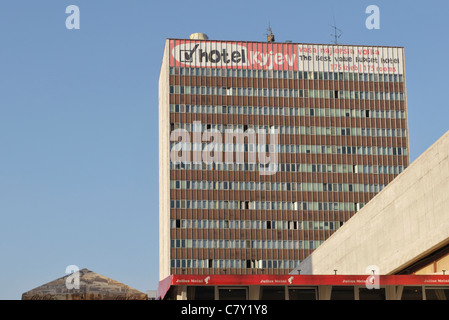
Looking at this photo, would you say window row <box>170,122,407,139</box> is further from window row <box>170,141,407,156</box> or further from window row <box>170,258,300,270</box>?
window row <box>170,258,300,270</box>

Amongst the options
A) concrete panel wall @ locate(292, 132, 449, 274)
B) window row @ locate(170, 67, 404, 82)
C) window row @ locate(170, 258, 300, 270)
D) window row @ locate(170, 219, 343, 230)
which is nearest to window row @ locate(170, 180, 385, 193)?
window row @ locate(170, 219, 343, 230)

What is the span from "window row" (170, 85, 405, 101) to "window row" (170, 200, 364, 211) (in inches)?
837

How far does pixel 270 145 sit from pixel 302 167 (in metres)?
7.72

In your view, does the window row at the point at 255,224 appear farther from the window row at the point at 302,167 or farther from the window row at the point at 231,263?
the window row at the point at 302,167

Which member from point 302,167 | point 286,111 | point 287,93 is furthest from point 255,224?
point 287,93

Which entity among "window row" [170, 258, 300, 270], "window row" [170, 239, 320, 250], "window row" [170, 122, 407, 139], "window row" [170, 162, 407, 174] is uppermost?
"window row" [170, 122, 407, 139]

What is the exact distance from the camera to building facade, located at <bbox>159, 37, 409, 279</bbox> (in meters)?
174

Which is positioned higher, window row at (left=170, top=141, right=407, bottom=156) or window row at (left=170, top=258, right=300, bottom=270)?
window row at (left=170, top=141, right=407, bottom=156)

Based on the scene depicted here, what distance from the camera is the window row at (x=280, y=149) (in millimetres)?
175750

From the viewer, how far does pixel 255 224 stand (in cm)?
17625

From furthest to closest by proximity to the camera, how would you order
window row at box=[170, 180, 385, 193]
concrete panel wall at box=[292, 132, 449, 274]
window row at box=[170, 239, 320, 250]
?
window row at box=[170, 180, 385, 193] < window row at box=[170, 239, 320, 250] < concrete panel wall at box=[292, 132, 449, 274]

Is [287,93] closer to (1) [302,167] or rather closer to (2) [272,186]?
(1) [302,167]
